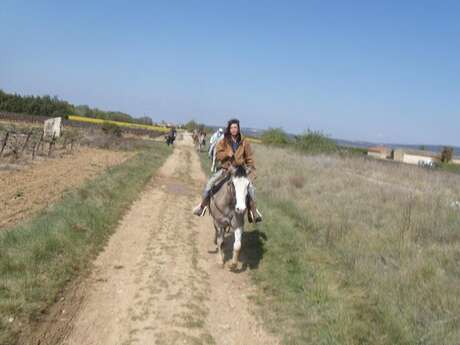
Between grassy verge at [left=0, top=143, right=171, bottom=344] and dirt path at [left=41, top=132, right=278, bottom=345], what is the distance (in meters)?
0.36

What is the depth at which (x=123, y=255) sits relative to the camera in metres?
7.89

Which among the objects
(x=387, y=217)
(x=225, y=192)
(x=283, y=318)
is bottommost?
(x=283, y=318)

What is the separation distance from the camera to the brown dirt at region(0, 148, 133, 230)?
10.4 meters

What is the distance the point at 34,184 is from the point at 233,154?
364 inches

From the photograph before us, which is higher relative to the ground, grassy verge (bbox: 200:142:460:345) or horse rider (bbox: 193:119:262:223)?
horse rider (bbox: 193:119:262:223)

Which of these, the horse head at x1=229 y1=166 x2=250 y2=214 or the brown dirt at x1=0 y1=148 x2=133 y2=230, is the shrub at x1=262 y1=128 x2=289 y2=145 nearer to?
the brown dirt at x1=0 y1=148 x2=133 y2=230

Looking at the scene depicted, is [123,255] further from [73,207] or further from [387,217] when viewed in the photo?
[387,217]

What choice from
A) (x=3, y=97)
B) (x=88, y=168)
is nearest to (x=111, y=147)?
(x=88, y=168)

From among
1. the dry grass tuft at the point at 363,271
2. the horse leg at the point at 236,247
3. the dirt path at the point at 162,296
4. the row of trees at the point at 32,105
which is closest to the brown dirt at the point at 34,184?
the dirt path at the point at 162,296

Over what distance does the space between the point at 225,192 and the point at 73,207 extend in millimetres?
4359

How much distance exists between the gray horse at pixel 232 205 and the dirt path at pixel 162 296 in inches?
22.0

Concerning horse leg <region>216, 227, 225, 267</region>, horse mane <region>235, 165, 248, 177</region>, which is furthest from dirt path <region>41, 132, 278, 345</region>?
horse mane <region>235, 165, 248, 177</region>

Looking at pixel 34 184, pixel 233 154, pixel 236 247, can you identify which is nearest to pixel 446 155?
pixel 34 184

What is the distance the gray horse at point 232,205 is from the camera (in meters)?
7.21
